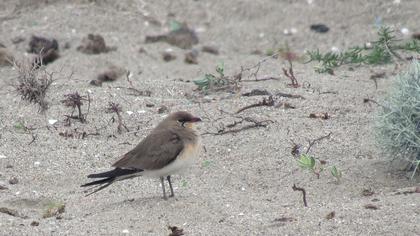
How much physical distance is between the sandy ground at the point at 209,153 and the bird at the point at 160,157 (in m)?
0.20

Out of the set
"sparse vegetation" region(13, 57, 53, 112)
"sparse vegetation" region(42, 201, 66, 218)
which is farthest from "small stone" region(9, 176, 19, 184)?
"sparse vegetation" region(13, 57, 53, 112)

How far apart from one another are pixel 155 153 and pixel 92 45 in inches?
179

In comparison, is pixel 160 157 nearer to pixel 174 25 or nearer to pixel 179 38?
pixel 179 38

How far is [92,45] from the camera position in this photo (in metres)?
10.0

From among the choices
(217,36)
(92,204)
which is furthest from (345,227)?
(217,36)

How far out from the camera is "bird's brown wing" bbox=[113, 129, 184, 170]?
5652 millimetres

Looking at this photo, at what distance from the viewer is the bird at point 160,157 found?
563 cm

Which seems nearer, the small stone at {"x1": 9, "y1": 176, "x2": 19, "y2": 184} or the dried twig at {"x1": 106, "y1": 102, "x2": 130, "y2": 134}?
the small stone at {"x1": 9, "y1": 176, "x2": 19, "y2": 184}

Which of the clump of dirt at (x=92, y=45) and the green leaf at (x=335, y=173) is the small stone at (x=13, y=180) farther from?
the clump of dirt at (x=92, y=45)

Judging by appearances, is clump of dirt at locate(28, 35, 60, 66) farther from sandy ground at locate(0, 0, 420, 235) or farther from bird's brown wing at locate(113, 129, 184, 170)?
bird's brown wing at locate(113, 129, 184, 170)

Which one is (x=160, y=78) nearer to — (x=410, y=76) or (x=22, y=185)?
(x=22, y=185)

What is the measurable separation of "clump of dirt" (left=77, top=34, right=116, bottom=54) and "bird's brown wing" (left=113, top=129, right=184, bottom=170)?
14.4 ft

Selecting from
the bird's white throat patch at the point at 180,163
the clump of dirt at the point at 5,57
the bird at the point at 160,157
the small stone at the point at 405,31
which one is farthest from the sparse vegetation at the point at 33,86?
the small stone at the point at 405,31

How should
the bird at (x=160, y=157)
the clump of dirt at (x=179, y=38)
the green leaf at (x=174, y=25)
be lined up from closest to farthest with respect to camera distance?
the bird at (x=160, y=157), the clump of dirt at (x=179, y=38), the green leaf at (x=174, y=25)
